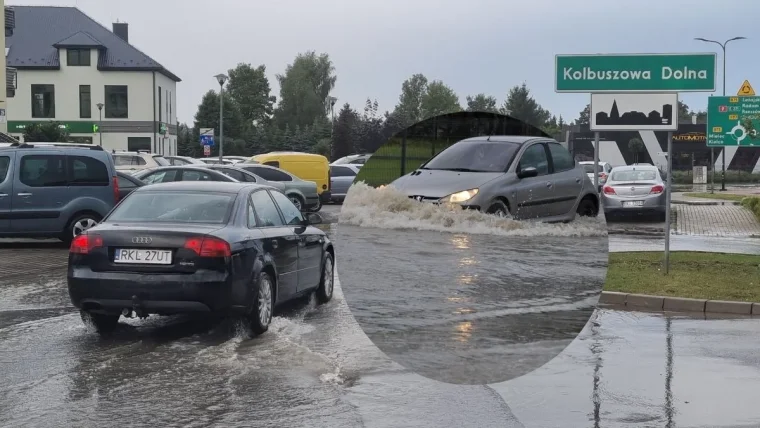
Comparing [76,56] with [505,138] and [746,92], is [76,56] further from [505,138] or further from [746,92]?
[505,138]

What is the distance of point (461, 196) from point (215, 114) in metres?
83.9

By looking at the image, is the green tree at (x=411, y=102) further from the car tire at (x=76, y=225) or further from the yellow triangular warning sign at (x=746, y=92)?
the yellow triangular warning sign at (x=746, y=92)

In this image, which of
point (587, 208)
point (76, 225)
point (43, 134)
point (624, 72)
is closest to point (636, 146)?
point (624, 72)

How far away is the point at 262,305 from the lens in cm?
877

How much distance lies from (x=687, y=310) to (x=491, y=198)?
10113 millimetres

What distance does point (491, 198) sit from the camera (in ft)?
7.70

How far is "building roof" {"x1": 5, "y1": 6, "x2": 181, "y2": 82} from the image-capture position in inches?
2726

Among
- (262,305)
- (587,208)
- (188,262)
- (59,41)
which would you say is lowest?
(262,305)

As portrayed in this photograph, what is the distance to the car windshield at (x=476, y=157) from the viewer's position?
91.4 inches

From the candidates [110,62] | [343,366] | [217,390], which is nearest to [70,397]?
[217,390]

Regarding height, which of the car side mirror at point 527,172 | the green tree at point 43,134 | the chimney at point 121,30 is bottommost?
the car side mirror at point 527,172

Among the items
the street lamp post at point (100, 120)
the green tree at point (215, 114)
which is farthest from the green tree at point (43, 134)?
the green tree at point (215, 114)

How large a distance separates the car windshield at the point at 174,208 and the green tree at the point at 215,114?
2739 inches

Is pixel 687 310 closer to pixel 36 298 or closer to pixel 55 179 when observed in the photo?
pixel 36 298
